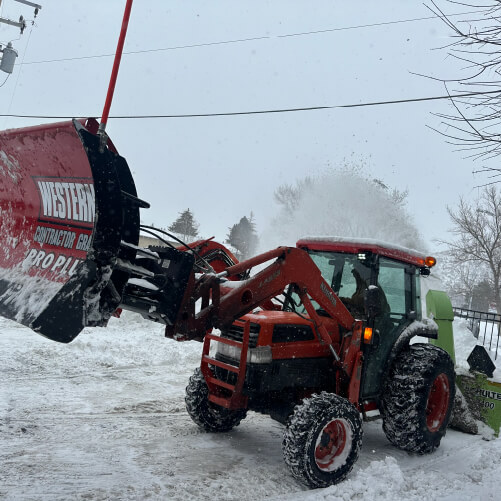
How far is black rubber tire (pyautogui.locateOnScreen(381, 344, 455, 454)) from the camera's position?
494cm

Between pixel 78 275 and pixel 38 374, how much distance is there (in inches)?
177

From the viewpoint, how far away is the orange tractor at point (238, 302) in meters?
3.24

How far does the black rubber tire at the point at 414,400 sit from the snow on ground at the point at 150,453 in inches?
8.2

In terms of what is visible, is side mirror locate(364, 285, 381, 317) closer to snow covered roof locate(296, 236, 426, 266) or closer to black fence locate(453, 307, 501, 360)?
snow covered roof locate(296, 236, 426, 266)

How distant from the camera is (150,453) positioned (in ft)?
14.9

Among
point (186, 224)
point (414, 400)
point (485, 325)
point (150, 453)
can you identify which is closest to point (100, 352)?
point (150, 453)

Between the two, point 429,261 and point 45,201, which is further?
point 429,261

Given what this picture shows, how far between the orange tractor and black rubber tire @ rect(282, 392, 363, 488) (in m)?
0.01

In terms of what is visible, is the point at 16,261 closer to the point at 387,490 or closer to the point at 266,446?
the point at 266,446

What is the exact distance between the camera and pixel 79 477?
3.90 m

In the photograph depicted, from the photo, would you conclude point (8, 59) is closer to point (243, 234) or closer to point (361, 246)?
point (361, 246)

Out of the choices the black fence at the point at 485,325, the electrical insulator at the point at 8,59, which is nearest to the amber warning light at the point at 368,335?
the black fence at the point at 485,325

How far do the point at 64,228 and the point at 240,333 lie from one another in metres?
1.84

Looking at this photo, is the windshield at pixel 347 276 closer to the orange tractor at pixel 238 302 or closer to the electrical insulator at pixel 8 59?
the orange tractor at pixel 238 302
